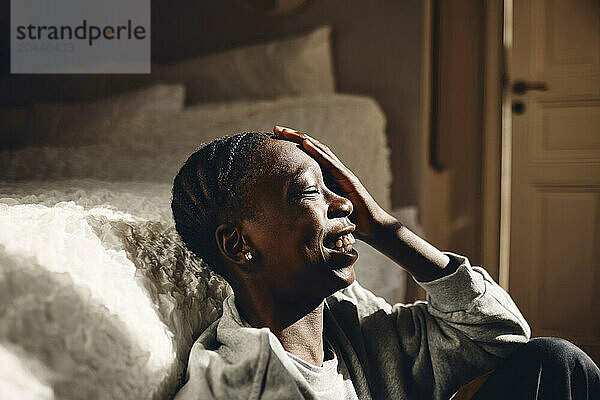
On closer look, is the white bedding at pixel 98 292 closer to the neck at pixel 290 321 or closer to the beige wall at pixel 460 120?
the neck at pixel 290 321

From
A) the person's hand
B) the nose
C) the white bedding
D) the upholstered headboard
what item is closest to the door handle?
the upholstered headboard

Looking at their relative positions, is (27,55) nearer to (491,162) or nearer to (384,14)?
(384,14)

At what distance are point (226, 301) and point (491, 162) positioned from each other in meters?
1.69

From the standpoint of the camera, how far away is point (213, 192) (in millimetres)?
871

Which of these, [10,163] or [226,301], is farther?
[10,163]

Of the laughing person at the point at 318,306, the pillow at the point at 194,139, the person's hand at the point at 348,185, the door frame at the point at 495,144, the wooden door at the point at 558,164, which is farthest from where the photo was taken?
the wooden door at the point at 558,164

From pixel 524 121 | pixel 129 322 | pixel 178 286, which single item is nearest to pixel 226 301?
pixel 178 286

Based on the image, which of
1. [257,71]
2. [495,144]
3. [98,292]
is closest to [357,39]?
[257,71]

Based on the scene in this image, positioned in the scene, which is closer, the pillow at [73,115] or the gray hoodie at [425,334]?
the gray hoodie at [425,334]

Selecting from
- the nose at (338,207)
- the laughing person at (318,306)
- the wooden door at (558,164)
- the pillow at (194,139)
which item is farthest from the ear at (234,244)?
the wooden door at (558,164)

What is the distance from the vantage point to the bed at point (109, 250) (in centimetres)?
70

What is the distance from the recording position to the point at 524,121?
2.56 metres

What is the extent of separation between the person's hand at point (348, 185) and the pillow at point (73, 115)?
1.12 m

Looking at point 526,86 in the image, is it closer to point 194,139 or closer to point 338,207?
point 194,139
